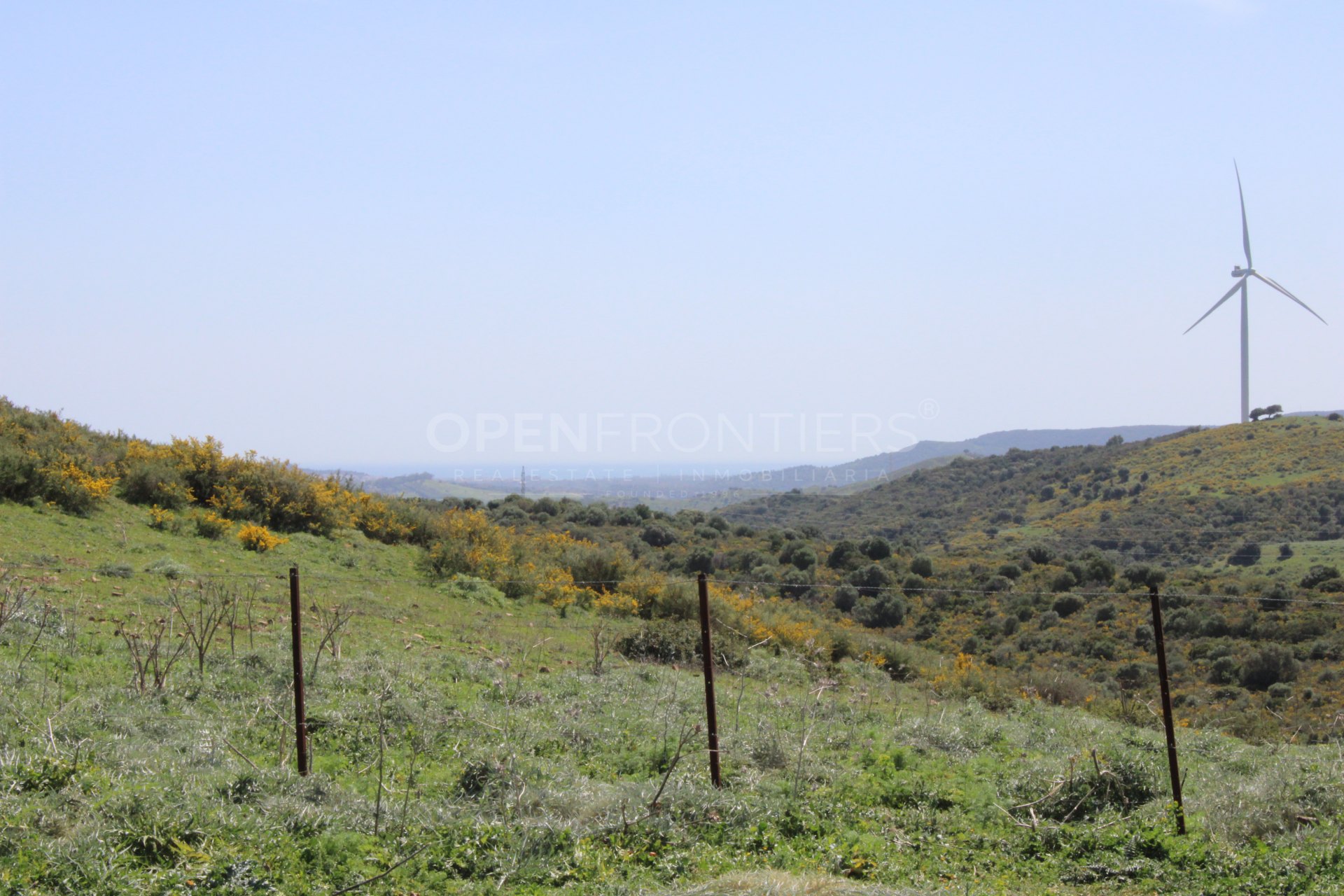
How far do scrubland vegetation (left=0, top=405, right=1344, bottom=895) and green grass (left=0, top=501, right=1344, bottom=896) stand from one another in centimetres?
3

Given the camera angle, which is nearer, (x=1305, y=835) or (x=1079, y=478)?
(x=1305, y=835)

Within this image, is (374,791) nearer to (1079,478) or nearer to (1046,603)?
(1046,603)

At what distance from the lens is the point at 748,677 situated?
46.1ft

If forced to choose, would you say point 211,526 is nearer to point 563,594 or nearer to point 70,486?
point 70,486

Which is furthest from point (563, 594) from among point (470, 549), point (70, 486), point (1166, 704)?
point (1166, 704)

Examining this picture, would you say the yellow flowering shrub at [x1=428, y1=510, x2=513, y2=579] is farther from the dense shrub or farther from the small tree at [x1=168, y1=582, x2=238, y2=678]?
the dense shrub

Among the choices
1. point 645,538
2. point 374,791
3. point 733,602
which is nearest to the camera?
point 374,791

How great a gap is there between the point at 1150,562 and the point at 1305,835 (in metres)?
37.9

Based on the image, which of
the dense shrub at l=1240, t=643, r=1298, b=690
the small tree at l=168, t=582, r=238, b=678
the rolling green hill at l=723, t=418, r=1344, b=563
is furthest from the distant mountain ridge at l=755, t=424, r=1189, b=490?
the small tree at l=168, t=582, r=238, b=678

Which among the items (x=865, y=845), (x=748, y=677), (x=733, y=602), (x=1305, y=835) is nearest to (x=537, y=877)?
(x=865, y=845)

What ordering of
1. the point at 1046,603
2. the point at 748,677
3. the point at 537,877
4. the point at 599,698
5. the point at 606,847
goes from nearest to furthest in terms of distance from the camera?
the point at 537,877
the point at 606,847
the point at 599,698
the point at 748,677
the point at 1046,603

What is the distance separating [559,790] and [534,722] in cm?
215

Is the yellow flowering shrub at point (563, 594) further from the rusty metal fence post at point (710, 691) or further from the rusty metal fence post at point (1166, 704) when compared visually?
the rusty metal fence post at point (1166, 704)

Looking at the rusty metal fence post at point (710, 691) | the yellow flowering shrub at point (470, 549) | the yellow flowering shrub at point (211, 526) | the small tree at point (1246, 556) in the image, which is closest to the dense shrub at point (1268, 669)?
the yellow flowering shrub at point (470, 549)
